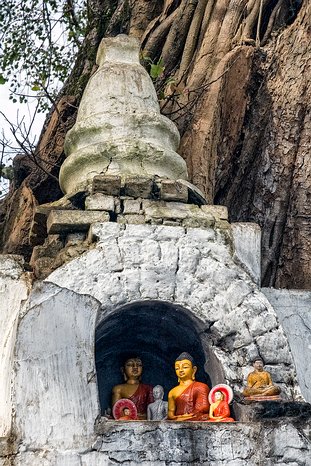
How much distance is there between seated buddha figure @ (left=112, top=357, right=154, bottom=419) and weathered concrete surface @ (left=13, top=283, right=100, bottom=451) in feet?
2.26

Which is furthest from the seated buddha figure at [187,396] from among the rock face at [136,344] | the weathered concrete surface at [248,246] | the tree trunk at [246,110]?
the tree trunk at [246,110]

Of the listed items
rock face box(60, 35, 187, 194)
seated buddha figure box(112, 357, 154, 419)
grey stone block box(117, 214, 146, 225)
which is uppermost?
rock face box(60, 35, 187, 194)

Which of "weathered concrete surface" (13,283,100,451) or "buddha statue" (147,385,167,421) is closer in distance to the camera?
Result: "weathered concrete surface" (13,283,100,451)

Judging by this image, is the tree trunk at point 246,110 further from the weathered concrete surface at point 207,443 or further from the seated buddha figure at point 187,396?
the weathered concrete surface at point 207,443

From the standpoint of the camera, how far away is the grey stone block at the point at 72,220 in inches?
302

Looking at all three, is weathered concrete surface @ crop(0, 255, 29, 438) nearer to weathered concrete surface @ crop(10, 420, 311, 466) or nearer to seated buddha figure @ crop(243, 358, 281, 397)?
weathered concrete surface @ crop(10, 420, 311, 466)

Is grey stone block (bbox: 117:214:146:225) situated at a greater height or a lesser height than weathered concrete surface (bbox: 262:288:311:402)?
greater

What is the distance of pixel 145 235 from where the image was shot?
762 cm

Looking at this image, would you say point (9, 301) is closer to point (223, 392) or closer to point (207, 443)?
point (223, 392)

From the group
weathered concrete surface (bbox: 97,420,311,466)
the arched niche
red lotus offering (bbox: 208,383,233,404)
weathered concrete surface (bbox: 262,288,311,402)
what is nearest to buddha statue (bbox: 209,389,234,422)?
red lotus offering (bbox: 208,383,233,404)

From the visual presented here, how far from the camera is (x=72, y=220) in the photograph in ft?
25.2

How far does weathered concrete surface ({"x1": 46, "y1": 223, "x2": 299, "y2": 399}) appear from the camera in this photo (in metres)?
7.27

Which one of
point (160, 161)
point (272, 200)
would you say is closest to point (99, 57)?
point (160, 161)

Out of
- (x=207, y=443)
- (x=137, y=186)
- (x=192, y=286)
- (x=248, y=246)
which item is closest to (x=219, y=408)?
(x=207, y=443)
